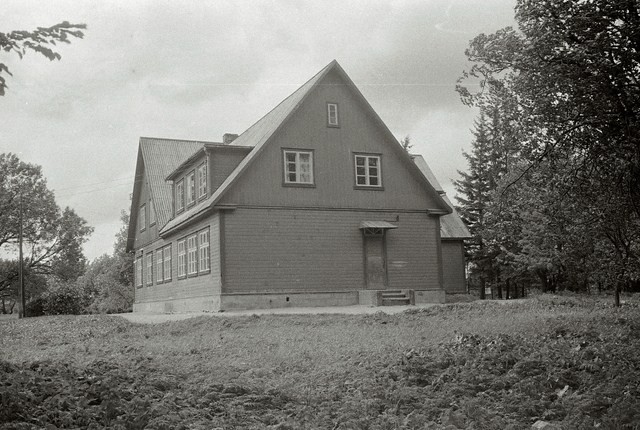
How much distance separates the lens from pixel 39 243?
51625 mm

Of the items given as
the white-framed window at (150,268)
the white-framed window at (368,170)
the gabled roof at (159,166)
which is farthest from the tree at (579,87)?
the white-framed window at (150,268)

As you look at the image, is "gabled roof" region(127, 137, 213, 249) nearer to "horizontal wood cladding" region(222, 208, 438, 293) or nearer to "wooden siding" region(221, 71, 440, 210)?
"wooden siding" region(221, 71, 440, 210)

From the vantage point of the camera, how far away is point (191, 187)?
30891 mm

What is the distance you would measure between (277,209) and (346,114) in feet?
16.1

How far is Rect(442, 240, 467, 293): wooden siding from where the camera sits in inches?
1569

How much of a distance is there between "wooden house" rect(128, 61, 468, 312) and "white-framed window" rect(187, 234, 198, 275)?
42mm

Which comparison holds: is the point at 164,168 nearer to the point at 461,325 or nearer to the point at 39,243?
the point at 39,243

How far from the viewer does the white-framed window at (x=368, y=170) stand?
28292 millimetres

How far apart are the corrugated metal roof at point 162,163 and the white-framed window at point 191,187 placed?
13.1ft

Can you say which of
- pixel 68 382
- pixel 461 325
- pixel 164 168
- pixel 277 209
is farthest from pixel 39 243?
pixel 68 382

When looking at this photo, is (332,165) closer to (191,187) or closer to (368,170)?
(368,170)

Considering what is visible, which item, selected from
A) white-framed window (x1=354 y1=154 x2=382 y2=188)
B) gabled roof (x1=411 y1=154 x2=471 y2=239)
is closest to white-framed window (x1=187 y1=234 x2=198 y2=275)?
white-framed window (x1=354 y1=154 x2=382 y2=188)

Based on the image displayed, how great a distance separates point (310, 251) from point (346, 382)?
18042 millimetres

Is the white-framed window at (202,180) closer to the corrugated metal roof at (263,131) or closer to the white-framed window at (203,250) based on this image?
the corrugated metal roof at (263,131)
